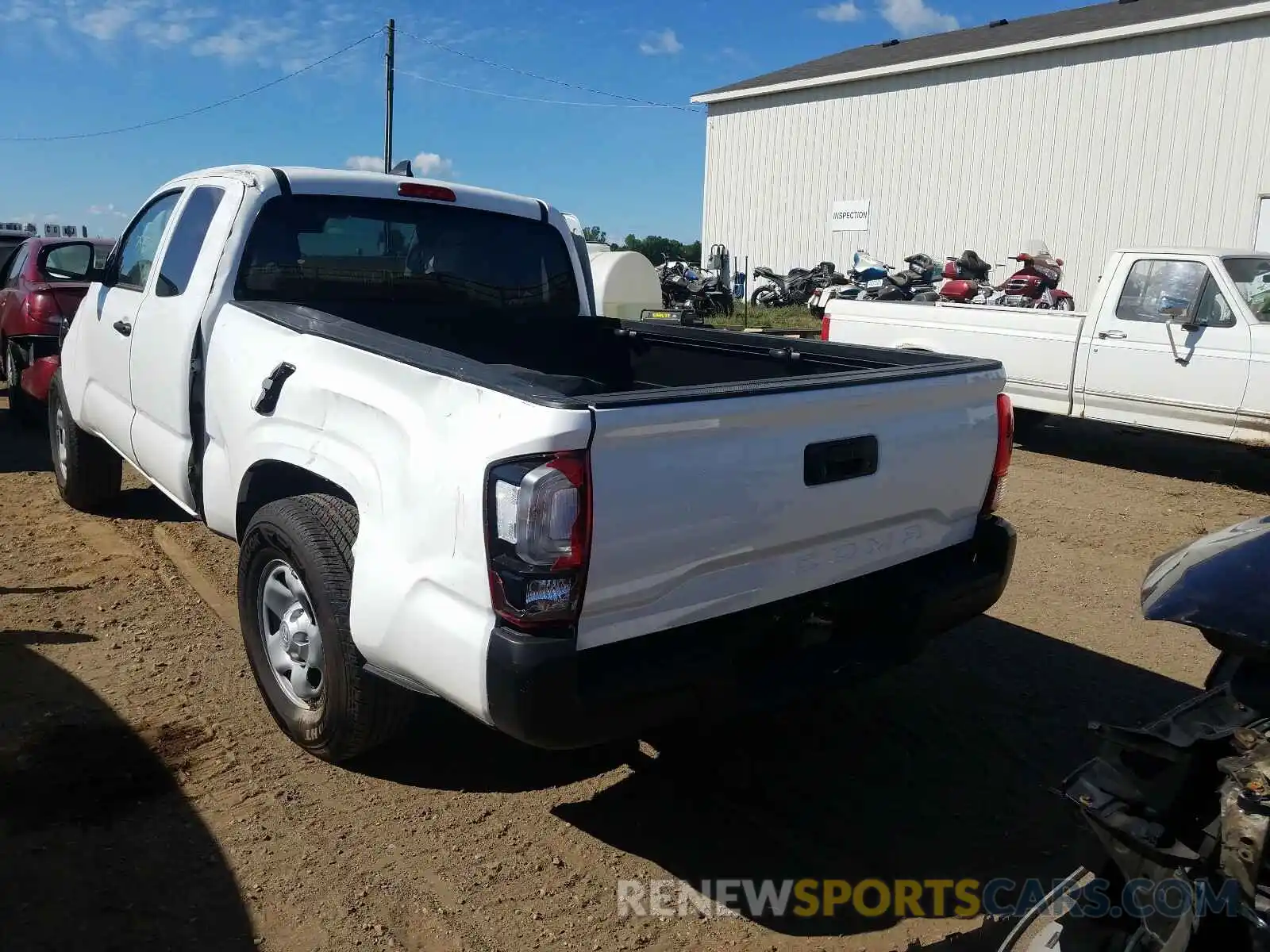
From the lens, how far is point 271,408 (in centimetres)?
366

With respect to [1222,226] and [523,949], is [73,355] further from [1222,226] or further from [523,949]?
[1222,226]

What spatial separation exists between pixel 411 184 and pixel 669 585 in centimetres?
278

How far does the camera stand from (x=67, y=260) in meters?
9.59

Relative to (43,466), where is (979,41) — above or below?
above

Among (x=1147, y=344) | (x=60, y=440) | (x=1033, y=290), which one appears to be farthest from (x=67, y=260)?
(x=1033, y=290)

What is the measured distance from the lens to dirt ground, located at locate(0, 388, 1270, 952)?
287 cm

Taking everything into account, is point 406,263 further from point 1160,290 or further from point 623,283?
point 1160,290

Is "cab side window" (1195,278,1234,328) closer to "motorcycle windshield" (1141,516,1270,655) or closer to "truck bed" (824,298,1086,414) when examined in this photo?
"truck bed" (824,298,1086,414)

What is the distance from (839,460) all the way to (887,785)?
1.27 m

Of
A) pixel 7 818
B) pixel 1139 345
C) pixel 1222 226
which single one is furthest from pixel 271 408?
pixel 1222 226

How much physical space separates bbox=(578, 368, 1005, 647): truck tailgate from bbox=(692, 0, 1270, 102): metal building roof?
17555 millimetres

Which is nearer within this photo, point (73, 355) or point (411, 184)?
point (411, 184)

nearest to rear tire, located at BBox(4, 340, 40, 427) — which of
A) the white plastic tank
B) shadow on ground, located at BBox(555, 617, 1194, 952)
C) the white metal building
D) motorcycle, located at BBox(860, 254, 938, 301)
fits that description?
the white plastic tank

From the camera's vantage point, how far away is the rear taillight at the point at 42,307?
8.46 m
